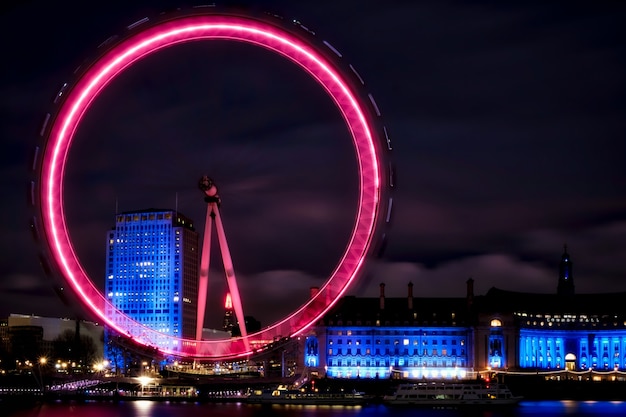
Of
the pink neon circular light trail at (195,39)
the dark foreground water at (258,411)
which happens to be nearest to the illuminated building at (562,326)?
the dark foreground water at (258,411)

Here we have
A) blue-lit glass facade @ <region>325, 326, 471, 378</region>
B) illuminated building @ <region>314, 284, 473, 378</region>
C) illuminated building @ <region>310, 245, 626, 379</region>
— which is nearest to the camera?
illuminated building @ <region>310, 245, 626, 379</region>

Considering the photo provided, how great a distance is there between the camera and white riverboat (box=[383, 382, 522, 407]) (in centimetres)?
7556

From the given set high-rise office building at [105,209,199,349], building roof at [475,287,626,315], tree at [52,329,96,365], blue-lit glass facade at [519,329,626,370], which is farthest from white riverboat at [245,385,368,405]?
high-rise office building at [105,209,199,349]

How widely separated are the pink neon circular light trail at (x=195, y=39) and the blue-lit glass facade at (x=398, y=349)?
47830 millimetres

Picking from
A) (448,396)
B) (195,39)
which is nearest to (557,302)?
(448,396)

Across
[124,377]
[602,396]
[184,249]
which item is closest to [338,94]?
[124,377]

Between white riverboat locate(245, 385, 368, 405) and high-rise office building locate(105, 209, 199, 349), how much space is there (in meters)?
61.6

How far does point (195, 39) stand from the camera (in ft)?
167

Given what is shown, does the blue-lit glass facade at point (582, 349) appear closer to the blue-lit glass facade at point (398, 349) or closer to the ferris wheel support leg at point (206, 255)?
the blue-lit glass facade at point (398, 349)

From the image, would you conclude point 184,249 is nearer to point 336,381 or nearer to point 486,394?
point 336,381

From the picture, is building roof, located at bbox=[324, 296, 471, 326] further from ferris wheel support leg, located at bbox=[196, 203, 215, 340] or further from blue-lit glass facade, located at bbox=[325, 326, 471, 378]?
ferris wheel support leg, located at bbox=[196, 203, 215, 340]

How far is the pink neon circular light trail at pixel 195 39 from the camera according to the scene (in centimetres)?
5066

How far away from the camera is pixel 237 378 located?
83125 mm

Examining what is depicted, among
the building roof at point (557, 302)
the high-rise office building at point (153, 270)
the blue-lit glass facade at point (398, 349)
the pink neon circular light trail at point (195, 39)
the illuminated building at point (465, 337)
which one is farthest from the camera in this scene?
the high-rise office building at point (153, 270)
